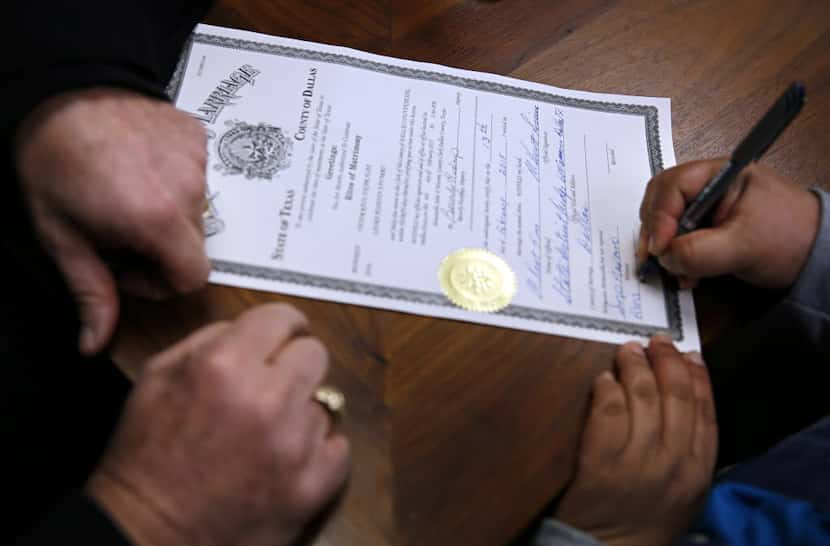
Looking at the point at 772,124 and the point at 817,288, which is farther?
the point at 817,288

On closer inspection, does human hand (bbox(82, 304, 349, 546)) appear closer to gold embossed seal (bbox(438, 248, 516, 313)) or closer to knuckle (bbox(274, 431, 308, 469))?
knuckle (bbox(274, 431, 308, 469))

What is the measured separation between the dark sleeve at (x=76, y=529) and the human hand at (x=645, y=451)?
31cm

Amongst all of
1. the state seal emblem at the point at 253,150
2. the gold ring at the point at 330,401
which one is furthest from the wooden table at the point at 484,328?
the state seal emblem at the point at 253,150

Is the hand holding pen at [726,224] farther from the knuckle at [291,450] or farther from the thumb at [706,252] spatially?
the knuckle at [291,450]

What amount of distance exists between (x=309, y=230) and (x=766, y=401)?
574 mm

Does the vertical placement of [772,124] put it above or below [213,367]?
above

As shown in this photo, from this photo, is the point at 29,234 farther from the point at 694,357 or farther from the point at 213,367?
the point at 694,357

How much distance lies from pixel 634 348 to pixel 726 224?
13cm

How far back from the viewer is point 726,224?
23.3 inches

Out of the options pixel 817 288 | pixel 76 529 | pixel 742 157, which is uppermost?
pixel 742 157

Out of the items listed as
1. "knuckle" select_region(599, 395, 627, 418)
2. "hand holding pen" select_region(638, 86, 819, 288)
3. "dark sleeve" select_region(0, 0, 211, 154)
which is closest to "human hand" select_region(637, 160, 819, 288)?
"hand holding pen" select_region(638, 86, 819, 288)

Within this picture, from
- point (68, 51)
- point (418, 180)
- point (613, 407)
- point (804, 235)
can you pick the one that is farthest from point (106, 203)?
point (804, 235)

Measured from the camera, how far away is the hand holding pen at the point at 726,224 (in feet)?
1.90

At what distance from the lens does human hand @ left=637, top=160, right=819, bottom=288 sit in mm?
579
